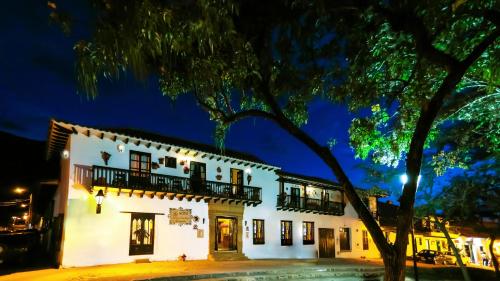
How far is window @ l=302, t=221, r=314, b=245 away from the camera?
31.4 metres

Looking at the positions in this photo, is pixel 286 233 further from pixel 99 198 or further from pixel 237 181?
pixel 99 198

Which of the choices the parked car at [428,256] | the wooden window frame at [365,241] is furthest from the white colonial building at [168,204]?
the parked car at [428,256]

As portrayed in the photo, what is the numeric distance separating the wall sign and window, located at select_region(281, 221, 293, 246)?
28.9 ft

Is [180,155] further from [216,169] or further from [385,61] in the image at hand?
[385,61]

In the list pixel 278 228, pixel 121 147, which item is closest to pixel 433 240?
pixel 278 228

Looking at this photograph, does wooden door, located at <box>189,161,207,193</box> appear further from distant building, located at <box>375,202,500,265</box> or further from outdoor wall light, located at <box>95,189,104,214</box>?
distant building, located at <box>375,202,500,265</box>

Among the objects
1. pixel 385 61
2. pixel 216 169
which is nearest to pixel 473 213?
pixel 385 61

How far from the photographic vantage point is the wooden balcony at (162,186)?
18906mm

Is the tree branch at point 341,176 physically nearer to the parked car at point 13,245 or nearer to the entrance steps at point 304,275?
the entrance steps at point 304,275

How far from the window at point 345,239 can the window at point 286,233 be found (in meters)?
6.82

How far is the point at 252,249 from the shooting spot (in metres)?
26.8

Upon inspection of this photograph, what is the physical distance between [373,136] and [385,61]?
1.70 m

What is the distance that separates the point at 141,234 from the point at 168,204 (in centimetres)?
221

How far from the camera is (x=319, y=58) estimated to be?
7969 millimetres
